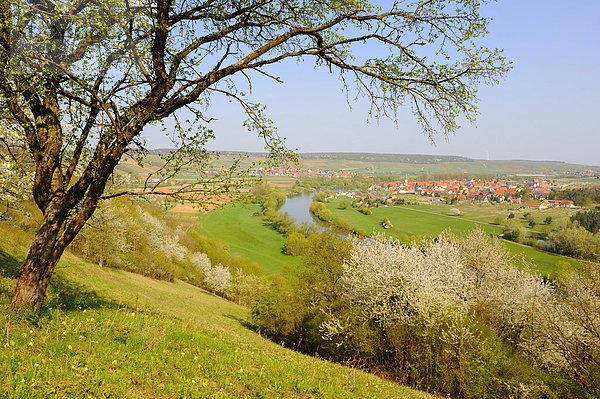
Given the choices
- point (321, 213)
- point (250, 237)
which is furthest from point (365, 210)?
point (250, 237)

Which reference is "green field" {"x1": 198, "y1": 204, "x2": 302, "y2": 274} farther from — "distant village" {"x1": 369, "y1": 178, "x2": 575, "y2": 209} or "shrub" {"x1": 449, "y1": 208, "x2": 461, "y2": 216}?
"distant village" {"x1": 369, "y1": 178, "x2": 575, "y2": 209}

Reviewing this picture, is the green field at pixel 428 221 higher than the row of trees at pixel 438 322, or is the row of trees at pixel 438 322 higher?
the row of trees at pixel 438 322

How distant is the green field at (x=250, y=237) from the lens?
74688 millimetres

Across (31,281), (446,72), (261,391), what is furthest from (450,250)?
(31,281)

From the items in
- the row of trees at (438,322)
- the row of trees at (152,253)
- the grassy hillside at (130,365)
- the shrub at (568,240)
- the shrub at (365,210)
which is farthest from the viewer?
the shrub at (365,210)

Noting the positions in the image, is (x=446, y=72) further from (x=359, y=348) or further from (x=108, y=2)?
(x=359, y=348)

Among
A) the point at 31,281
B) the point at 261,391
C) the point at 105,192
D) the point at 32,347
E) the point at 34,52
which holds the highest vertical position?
the point at 34,52

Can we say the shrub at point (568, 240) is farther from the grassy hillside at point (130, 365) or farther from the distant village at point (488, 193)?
the grassy hillside at point (130, 365)

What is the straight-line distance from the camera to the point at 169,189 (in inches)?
258

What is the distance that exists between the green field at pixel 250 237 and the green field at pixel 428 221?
27.5 m

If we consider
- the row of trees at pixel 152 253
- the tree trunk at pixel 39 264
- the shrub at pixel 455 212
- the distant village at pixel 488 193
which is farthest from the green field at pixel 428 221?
the tree trunk at pixel 39 264

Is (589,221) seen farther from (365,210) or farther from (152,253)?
(152,253)

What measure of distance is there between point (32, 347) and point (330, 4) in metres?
8.29

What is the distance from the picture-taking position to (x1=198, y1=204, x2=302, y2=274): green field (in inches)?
2940
